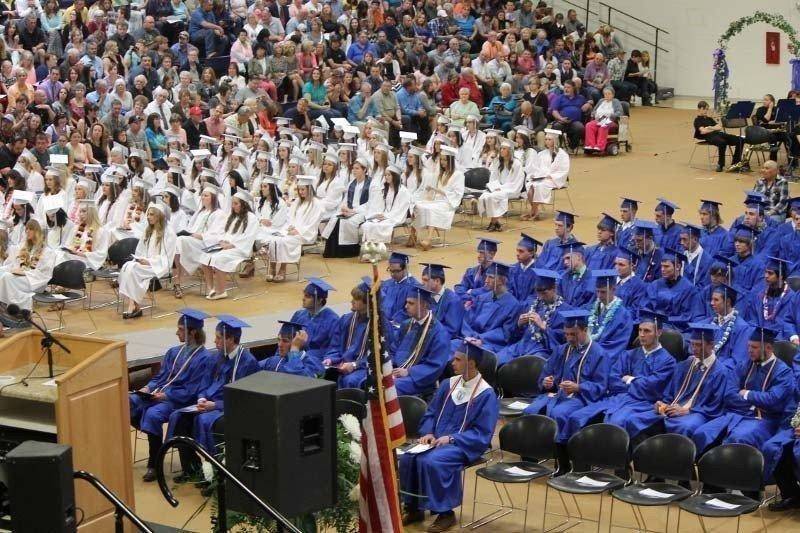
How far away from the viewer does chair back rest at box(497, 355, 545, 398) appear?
1180 cm

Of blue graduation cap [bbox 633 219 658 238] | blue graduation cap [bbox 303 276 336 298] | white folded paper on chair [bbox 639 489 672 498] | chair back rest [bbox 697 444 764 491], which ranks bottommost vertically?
white folded paper on chair [bbox 639 489 672 498]

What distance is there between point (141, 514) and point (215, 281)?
6544 mm

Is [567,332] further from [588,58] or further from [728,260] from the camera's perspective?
[588,58]

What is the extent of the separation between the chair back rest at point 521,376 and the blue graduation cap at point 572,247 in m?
2.50

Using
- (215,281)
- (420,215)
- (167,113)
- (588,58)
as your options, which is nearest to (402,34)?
(588,58)

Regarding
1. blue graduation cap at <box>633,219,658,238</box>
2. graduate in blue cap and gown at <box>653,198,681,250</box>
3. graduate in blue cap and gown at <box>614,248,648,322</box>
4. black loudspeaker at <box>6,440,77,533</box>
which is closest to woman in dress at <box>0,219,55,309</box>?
graduate in blue cap and gown at <box>614,248,648,322</box>

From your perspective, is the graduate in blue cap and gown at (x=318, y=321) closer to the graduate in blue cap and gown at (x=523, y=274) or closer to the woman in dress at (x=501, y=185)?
the graduate in blue cap and gown at (x=523, y=274)

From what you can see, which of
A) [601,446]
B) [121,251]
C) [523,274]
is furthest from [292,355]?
[121,251]

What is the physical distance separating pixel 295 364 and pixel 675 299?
420 centimetres

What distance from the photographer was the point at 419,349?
480 inches

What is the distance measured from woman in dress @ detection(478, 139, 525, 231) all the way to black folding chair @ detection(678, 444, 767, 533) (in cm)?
973

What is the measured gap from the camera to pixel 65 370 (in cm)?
894

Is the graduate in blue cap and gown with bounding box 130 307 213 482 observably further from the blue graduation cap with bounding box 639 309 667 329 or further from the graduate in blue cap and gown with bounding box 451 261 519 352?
the blue graduation cap with bounding box 639 309 667 329

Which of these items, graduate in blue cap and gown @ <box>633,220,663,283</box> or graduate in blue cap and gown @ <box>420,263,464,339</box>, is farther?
graduate in blue cap and gown @ <box>633,220,663,283</box>
